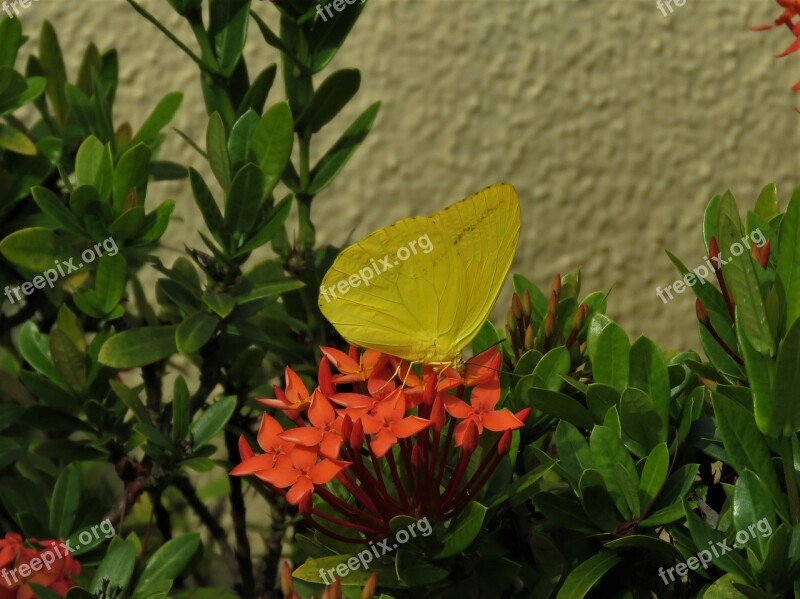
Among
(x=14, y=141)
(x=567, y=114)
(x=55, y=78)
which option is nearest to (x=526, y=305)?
(x=14, y=141)

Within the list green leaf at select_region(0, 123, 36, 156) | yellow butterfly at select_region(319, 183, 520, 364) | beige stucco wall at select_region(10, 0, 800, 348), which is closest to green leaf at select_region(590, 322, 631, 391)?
yellow butterfly at select_region(319, 183, 520, 364)

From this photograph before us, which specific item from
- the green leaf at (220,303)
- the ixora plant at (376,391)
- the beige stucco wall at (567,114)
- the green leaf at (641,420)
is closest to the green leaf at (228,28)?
the ixora plant at (376,391)

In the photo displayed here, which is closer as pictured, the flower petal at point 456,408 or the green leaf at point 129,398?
the flower petal at point 456,408

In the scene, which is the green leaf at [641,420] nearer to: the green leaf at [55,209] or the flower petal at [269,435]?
the flower petal at [269,435]

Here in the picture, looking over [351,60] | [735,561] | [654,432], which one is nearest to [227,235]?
[654,432]

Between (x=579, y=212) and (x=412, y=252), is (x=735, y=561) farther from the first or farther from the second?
(x=579, y=212)

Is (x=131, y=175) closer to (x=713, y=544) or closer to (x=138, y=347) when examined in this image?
(x=138, y=347)

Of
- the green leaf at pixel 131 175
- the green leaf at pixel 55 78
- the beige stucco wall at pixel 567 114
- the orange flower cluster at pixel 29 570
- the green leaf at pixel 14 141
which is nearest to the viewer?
the orange flower cluster at pixel 29 570

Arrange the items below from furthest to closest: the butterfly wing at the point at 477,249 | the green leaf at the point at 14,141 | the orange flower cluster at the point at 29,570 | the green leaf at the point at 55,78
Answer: the green leaf at the point at 55,78 < the green leaf at the point at 14,141 < the orange flower cluster at the point at 29,570 < the butterfly wing at the point at 477,249
